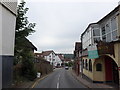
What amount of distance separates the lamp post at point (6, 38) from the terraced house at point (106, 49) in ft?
26.6

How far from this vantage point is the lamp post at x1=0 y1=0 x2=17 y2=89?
13.4 meters

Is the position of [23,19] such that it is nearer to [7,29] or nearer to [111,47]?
[7,29]

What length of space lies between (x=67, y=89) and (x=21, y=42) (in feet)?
21.8

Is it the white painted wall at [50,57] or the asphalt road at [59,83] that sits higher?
the white painted wall at [50,57]

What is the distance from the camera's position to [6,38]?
564 inches

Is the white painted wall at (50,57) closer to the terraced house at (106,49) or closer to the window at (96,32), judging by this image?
the terraced house at (106,49)

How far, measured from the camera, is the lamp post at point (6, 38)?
13.4m

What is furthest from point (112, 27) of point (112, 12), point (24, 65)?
point (24, 65)

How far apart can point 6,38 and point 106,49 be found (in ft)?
27.9

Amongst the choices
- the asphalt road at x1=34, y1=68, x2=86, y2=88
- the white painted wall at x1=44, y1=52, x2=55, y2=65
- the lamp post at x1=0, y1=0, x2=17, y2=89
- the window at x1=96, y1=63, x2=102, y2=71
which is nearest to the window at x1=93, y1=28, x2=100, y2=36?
the window at x1=96, y1=63, x2=102, y2=71

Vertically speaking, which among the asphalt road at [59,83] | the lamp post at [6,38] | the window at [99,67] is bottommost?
the asphalt road at [59,83]

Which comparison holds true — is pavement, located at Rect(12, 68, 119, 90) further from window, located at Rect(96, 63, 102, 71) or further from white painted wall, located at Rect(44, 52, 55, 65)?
white painted wall, located at Rect(44, 52, 55, 65)

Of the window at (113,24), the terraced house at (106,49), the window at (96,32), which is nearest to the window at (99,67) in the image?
the terraced house at (106,49)

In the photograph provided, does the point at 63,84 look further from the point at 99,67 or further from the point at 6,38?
the point at 6,38
